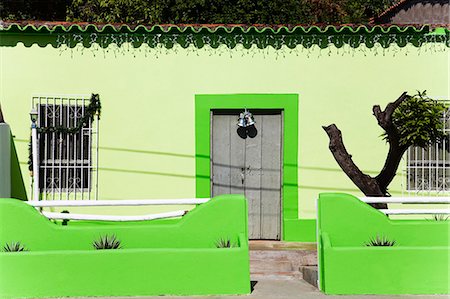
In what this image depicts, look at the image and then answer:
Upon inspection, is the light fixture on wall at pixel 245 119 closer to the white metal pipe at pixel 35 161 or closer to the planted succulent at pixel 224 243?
the white metal pipe at pixel 35 161

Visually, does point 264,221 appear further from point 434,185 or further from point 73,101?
point 73,101

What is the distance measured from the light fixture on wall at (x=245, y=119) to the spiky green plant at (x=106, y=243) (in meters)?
3.51

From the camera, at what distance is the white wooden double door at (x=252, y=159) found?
10164mm

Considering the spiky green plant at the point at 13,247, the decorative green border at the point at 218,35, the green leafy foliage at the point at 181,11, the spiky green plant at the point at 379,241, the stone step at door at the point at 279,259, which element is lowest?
the stone step at door at the point at 279,259

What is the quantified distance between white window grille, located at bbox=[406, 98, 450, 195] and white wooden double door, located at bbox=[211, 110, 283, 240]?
188 centimetres

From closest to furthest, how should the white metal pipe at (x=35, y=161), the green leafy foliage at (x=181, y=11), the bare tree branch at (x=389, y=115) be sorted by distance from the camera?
the bare tree branch at (x=389, y=115), the white metal pipe at (x=35, y=161), the green leafy foliage at (x=181, y=11)

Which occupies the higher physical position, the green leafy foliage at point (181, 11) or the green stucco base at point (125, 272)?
the green leafy foliage at point (181, 11)

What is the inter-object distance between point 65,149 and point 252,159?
2646mm

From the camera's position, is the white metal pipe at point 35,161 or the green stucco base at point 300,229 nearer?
the white metal pipe at point 35,161

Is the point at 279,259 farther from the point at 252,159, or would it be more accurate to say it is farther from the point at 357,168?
the point at 357,168

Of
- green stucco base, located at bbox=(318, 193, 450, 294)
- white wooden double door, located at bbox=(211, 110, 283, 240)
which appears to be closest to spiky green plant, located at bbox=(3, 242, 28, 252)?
green stucco base, located at bbox=(318, 193, 450, 294)

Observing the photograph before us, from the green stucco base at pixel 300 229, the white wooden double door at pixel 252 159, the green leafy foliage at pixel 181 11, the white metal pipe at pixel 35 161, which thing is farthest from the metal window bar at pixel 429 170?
the green leafy foliage at pixel 181 11

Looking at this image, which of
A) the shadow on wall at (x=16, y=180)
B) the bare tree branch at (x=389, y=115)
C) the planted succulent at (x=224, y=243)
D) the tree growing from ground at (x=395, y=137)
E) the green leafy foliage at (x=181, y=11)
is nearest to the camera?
the planted succulent at (x=224, y=243)

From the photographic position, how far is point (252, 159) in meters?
10.2
